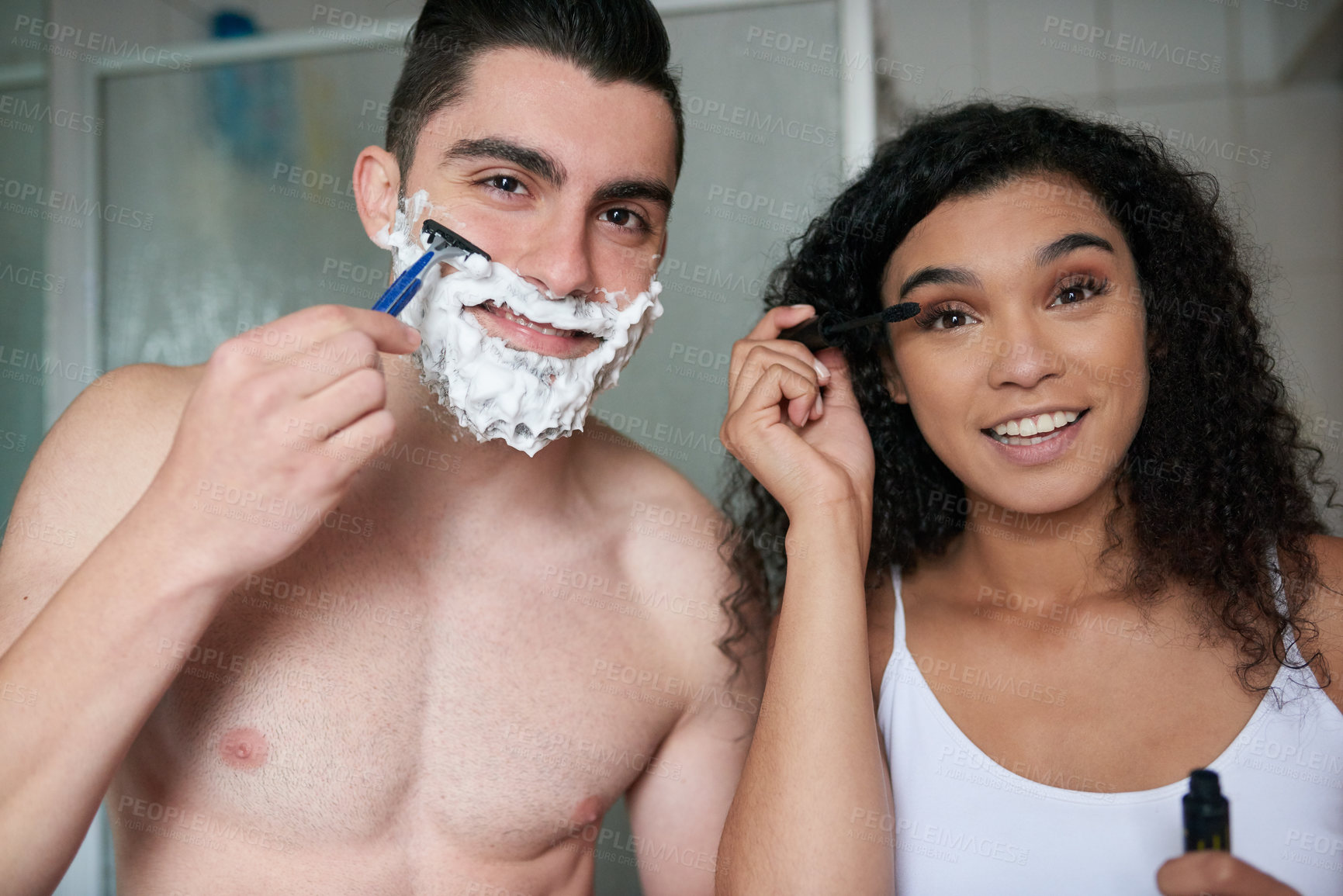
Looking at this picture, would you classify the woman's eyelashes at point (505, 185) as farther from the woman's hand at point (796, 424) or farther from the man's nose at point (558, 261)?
the woman's hand at point (796, 424)

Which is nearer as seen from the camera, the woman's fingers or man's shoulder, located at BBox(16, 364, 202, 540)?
man's shoulder, located at BBox(16, 364, 202, 540)

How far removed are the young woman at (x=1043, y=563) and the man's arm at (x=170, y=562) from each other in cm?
46

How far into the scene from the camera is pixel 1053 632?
107cm

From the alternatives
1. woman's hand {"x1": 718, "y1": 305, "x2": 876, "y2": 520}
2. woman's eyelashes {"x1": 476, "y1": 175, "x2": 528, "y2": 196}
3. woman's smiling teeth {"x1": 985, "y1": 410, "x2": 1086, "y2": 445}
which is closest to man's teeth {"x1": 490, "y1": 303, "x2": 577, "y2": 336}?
woman's eyelashes {"x1": 476, "y1": 175, "x2": 528, "y2": 196}

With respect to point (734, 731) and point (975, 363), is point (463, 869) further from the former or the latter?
point (975, 363)

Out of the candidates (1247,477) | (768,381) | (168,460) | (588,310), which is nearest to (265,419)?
(168,460)

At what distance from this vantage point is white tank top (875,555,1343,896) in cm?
89

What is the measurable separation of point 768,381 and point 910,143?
337mm

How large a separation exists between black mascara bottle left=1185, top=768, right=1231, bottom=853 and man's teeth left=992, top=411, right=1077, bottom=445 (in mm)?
340

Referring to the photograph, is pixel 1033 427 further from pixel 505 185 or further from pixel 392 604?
pixel 392 604

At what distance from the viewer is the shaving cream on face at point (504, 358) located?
0.96 meters

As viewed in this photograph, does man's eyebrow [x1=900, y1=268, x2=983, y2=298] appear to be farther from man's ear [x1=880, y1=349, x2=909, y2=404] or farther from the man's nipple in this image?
the man's nipple

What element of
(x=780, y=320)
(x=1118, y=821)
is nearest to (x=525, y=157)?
(x=780, y=320)

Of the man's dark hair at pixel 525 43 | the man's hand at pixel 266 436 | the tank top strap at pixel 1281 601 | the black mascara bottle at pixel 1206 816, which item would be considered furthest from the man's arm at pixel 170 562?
the tank top strap at pixel 1281 601
